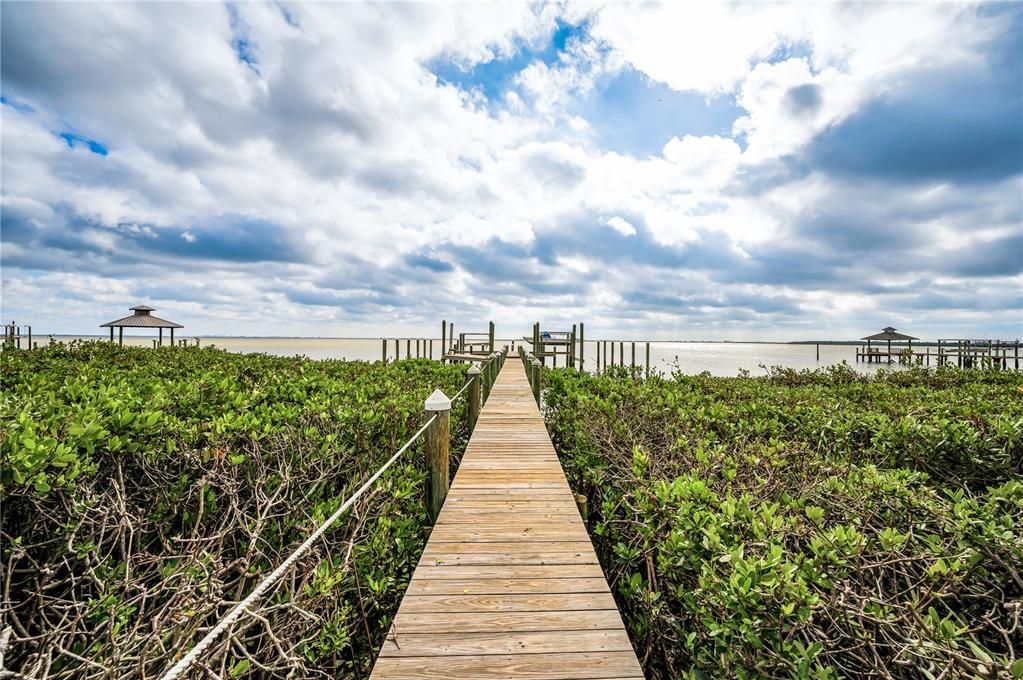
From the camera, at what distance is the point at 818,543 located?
1995mm

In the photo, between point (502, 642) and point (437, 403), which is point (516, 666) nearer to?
point (502, 642)

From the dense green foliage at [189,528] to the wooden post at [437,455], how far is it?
5.6 inches

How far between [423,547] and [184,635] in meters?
1.75

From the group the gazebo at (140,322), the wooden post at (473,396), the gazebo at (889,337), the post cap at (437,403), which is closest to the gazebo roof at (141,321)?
the gazebo at (140,322)

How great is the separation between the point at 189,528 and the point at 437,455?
77.5 inches

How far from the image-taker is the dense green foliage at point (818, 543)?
1.69 metres

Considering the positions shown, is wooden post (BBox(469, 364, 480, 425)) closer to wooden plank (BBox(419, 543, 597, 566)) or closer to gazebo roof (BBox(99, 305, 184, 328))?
wooden plank (BBox(419, 543, 597, 566))

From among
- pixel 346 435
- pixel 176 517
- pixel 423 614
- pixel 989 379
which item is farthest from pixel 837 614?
pixel 989 379

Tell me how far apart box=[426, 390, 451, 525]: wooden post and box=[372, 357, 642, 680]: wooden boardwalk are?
0.14 meters

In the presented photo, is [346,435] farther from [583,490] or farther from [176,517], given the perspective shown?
[583,490]

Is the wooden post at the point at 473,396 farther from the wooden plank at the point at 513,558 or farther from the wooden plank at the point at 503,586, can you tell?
the wooden plank at the point at 503,586

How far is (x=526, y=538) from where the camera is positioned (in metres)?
3.70

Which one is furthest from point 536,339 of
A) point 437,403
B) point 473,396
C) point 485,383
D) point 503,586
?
point 503,586

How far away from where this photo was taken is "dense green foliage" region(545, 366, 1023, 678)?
1691 millimetres
